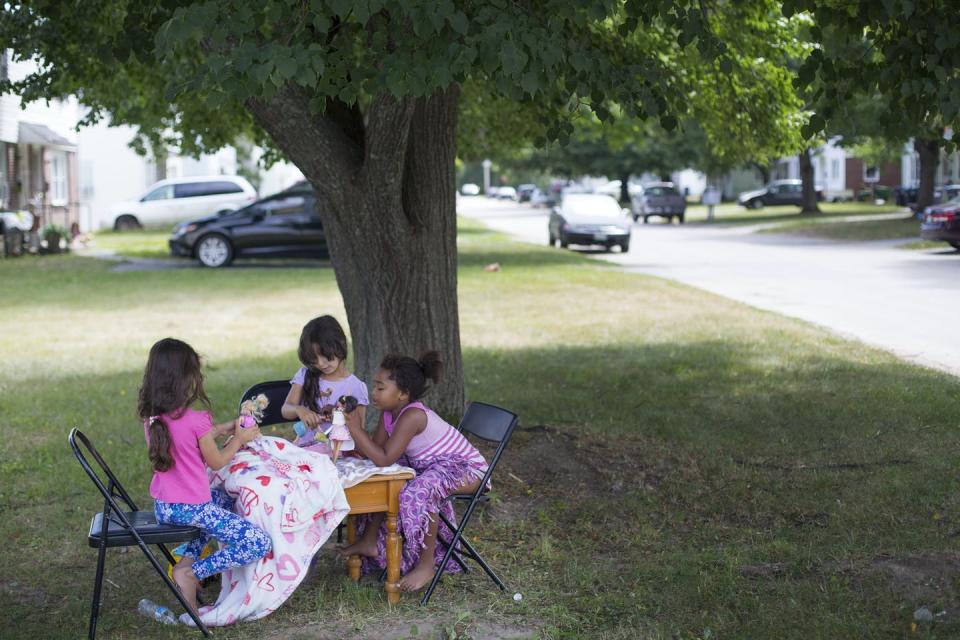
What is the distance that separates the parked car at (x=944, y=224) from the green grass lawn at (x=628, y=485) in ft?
42.4

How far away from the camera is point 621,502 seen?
23.0 feet

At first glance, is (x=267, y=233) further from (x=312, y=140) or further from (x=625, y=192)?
(x=625, y=192)

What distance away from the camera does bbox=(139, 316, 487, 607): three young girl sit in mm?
4918

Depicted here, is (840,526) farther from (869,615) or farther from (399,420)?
(399,420)

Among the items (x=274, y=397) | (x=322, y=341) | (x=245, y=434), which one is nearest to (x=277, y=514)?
(x=245, y=434)

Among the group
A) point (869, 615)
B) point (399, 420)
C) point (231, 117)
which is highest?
point (231, 117)

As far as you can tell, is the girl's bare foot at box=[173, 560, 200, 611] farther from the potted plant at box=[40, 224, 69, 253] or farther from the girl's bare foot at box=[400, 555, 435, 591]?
the potted plant at box=[40, 224, 69, 253]

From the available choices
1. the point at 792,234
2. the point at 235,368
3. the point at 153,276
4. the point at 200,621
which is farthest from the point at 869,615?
the point at 792,234

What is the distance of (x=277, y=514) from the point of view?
5086 mm

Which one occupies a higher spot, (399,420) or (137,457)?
(399,420)

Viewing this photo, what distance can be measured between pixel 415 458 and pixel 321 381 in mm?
549

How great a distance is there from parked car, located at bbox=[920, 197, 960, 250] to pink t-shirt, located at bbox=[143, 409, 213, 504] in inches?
942

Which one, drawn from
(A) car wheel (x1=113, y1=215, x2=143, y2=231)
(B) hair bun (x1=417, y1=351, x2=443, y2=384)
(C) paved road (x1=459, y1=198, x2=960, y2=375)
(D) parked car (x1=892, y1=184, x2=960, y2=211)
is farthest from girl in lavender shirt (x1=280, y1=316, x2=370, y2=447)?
(D) parked car (x1=892, y1=184, x2=960, y2=211)

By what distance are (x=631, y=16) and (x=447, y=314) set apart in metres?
Result: 2.28
